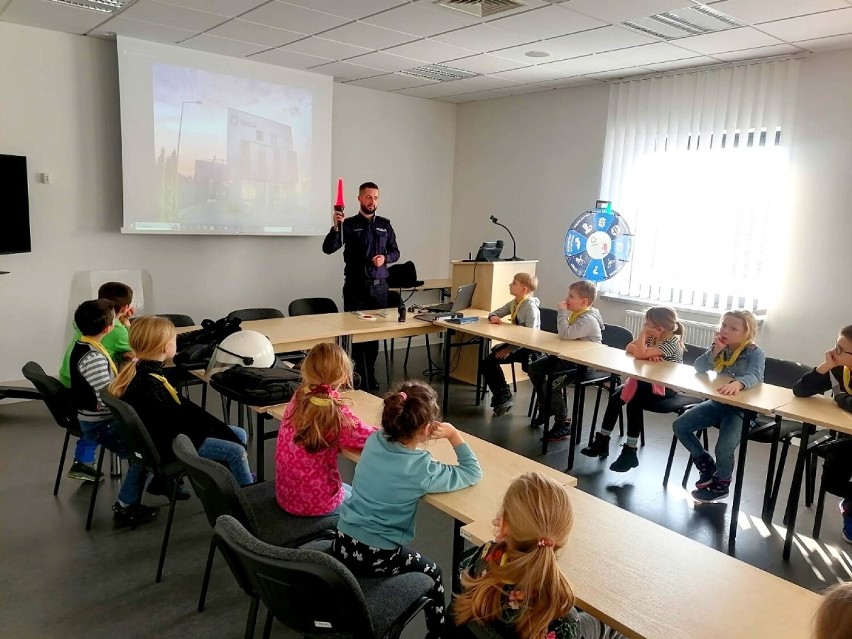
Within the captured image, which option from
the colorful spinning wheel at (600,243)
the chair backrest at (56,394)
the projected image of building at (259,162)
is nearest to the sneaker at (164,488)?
the chair backrest at (56,394)

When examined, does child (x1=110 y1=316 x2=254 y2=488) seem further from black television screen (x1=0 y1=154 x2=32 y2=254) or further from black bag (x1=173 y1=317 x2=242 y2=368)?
black television screen (x1=0 y1=154 x2=32 y2=254)

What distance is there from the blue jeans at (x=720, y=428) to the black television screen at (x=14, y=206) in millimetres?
4751

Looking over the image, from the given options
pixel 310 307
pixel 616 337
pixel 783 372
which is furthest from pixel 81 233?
pixel 783 372

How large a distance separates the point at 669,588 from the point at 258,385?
197 cm

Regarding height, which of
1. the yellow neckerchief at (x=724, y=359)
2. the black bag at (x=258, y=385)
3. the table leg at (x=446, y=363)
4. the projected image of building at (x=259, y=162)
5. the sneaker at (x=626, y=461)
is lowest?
the sneaker at (x=626, y=461)

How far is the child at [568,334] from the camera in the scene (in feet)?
13.9

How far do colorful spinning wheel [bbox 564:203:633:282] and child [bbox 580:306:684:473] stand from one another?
1907 mm

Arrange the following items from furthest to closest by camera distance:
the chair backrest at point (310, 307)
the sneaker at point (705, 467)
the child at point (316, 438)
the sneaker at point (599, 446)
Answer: the chair backrest at point (310, 307) → the sneaker at point (599, 446) → the sneaker at point (705, 467) → the child at point (316, 438)

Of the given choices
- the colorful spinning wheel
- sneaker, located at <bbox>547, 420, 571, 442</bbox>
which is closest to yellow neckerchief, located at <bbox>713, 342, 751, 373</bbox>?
sneaker, located at <bbox>547, 420, 571, 442</bbox>

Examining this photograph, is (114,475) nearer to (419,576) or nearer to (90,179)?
(419,576)

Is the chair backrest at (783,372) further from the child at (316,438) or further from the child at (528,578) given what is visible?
the child at (528,578)

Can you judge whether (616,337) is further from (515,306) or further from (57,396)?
(57,396)

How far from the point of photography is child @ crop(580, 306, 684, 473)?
3.69 m

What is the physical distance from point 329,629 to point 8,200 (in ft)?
14.5
